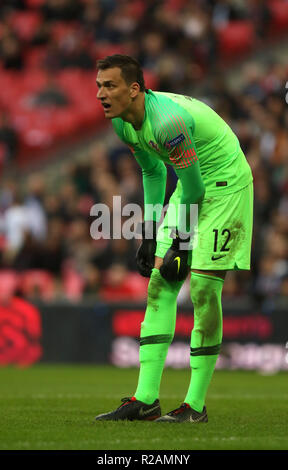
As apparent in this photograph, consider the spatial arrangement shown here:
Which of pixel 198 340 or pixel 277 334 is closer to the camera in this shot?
pixel 198 340

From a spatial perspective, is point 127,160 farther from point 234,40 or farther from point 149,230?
point 149,230

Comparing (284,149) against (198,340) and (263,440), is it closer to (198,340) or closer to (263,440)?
(198,340)

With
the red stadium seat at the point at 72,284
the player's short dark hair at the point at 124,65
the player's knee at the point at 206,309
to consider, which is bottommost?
the red stadium seat at the point at 72,284

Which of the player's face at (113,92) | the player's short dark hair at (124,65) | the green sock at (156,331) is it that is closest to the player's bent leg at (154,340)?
the green sock at (156,331)

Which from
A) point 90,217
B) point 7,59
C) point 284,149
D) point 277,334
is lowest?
point 277,334

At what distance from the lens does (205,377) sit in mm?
6625

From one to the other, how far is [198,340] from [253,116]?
380 inches

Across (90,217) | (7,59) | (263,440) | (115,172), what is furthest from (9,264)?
(263,440)

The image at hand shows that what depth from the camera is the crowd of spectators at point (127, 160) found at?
47.5ft

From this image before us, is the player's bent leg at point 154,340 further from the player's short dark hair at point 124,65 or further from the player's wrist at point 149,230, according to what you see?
the player's short dark hair at point 124,65

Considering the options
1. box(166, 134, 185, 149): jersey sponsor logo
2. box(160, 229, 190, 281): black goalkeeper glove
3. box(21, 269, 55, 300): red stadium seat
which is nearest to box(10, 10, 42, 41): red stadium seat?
box(21, 269, 55, 300): red stadium seat

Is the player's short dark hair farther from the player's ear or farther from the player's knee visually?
the player's knee

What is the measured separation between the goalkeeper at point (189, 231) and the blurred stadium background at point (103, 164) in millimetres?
6762

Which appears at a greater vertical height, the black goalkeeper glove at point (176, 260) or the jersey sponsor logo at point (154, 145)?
the jersey sponsor logo at point (154, 145)
